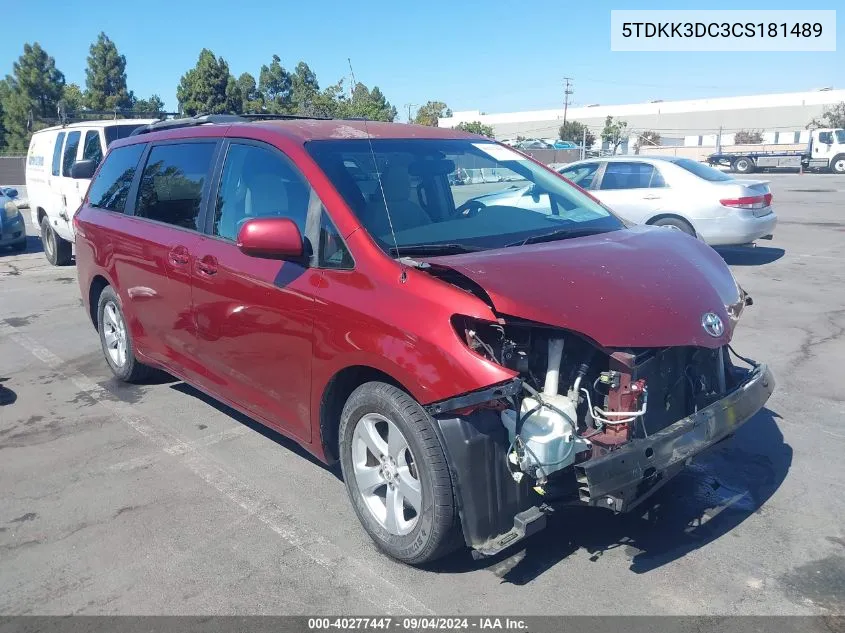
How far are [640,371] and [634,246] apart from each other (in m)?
0.81

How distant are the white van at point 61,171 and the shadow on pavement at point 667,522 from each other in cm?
937

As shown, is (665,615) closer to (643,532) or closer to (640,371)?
(643,532)

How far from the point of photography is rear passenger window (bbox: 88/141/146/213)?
5.56 meters

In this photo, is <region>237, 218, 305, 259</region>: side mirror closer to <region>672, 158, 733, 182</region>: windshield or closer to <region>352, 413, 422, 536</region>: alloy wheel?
<region>352, 413, 422, 536</region>: alloy wheel

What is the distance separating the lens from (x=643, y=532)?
358 cm

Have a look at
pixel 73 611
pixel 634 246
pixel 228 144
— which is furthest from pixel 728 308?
pixel 73 611

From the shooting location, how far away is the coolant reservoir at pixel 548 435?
2.88 meters

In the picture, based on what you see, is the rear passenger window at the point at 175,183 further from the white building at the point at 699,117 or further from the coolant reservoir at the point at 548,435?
the white building at the point at 699,117

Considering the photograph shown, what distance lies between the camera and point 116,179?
5797 mm

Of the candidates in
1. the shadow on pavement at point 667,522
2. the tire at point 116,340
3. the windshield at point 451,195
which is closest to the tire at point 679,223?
the windshield at point 451,195

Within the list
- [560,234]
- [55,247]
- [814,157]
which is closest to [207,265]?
[560,234]

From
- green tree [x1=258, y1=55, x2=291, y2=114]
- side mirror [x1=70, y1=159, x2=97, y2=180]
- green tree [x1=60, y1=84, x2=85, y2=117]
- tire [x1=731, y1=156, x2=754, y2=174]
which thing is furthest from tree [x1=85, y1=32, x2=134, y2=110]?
side mirror [x1=70, y1=159, x2=97, y2=180]

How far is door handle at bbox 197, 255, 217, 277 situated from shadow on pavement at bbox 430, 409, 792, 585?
2.08 metres

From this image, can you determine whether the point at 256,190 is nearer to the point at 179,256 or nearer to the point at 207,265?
the point at 207,265
